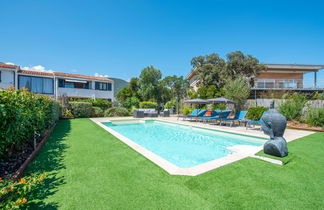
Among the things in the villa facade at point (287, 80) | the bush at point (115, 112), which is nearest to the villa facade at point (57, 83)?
the bush at point (115, 112)

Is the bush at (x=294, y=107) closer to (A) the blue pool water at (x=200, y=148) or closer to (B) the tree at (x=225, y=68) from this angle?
(A) the blue pool water at (x=200, y=148)

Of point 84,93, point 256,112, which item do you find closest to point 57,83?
point 84,93

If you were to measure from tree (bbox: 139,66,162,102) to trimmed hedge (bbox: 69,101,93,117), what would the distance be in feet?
42.0

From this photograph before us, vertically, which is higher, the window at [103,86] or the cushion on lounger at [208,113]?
the window at [103,86]

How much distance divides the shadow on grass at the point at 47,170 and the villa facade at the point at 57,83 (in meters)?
14.7

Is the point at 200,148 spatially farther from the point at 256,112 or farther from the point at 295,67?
the point at 295,67

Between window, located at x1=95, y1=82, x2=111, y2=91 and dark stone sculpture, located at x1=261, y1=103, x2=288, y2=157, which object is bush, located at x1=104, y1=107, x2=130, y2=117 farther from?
dark stone sculpture, located at x1=261, y1=103, x2=288, y2=157

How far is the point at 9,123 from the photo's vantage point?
3.13 m

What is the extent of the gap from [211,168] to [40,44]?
2018cm

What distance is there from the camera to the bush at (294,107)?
1152 cm

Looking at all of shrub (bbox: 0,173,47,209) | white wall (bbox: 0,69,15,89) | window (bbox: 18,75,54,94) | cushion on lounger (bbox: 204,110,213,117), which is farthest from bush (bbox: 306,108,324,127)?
white wall (bbox: 0,69,15,89)

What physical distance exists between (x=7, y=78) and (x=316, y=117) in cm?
3118

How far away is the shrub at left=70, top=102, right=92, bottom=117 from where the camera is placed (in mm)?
16562

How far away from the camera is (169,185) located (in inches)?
114
